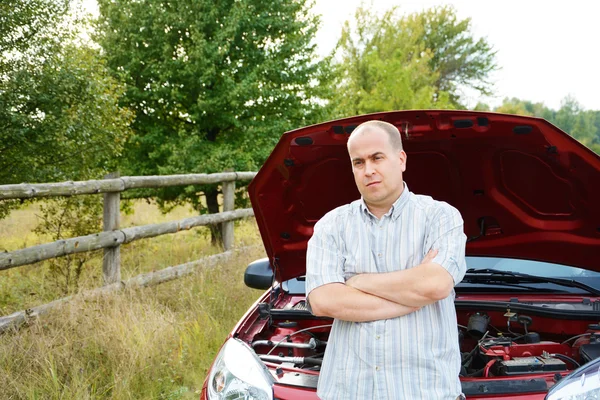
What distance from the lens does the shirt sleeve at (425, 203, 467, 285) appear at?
2.33 m

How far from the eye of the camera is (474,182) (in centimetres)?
336

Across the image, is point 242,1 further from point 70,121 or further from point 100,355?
point 100,355

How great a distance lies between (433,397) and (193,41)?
36.8 ft

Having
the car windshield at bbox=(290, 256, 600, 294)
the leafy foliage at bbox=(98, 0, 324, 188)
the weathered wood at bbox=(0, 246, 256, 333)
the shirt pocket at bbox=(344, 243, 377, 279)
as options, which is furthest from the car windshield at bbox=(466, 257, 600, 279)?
the leafy foliage at bbox=(98, 0, 324, 188)

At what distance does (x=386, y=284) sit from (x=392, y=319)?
139mm

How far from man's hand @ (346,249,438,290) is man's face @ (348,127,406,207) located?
27 centimetres

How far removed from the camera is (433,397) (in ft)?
7.25

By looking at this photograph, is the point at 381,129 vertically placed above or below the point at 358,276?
above

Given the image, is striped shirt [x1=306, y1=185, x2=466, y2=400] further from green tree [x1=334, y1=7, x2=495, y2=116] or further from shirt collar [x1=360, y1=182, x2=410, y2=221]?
green tree [x1=334, y1=7, x2=495, y2=116]

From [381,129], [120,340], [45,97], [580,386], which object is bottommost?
[120,340]

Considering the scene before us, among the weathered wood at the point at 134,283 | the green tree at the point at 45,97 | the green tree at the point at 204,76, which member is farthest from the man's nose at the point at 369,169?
the green tree at the point at 204,76

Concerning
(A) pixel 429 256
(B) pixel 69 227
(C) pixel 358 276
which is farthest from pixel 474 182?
(B) pixel 69 227

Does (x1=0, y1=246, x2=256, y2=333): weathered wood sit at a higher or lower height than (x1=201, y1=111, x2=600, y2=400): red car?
lower

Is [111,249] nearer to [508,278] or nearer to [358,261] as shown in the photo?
[508,278]
